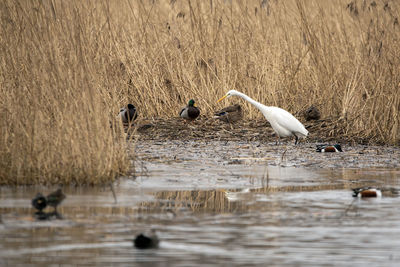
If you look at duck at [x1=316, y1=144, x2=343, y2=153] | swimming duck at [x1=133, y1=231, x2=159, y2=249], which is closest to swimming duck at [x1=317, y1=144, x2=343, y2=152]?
duck at [x1=316, y1=144, x2=343, y2=153]

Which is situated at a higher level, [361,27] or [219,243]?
[361,27]

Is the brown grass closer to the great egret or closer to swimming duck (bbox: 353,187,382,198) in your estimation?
the great egret

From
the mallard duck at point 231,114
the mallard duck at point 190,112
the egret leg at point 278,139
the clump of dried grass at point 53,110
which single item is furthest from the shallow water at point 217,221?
the mallard duck at point 231,114

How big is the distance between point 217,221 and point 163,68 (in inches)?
330

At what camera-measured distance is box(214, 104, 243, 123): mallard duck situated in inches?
542

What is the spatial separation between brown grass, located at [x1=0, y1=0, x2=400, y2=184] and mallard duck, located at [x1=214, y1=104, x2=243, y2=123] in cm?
62

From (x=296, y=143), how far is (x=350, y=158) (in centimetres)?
189

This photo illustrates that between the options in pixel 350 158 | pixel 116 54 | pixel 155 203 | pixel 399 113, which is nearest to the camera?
pixel 155 203

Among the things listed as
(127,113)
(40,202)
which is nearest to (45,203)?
(40,202)

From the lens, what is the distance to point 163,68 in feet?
47.7

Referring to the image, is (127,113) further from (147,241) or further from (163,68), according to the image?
A: (147,241)

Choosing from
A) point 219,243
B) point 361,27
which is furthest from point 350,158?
point 219,243

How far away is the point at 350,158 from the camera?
432 inches

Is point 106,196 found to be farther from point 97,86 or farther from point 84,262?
point 84,262
